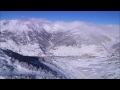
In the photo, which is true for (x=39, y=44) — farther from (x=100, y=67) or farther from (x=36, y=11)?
(x=100, y=67)

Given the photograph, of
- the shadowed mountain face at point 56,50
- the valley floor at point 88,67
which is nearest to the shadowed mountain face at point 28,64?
the shadowed mountain face at point 56,50

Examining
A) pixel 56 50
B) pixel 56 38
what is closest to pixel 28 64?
pixel 56 50

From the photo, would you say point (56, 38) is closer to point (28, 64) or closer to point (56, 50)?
point (56, 50)

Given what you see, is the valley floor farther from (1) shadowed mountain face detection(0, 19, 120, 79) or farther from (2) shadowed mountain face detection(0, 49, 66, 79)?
(2) shadowed mountain face detection(0, 49, 66, 79)

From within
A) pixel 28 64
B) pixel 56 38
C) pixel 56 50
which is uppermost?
pixel 56 38

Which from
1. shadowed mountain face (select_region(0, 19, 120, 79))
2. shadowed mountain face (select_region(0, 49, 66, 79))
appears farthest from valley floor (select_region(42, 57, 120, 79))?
shadowed mountain face (select_region(0, 49, 66, 79))
